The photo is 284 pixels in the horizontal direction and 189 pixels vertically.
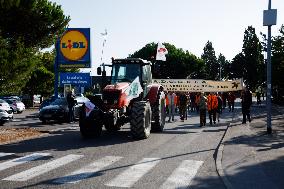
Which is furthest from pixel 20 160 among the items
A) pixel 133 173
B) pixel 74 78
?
pixel 74 78

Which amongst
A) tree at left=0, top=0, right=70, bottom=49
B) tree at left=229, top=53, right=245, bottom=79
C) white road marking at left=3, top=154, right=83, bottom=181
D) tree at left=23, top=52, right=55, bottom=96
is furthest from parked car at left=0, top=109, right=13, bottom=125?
tree at left=229, top=53, right=245, bottom=79

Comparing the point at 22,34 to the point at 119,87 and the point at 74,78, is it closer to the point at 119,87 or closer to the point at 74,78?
the point at 119,87

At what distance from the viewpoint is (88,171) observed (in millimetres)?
9375

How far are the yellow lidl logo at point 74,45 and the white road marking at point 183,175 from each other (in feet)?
75.0

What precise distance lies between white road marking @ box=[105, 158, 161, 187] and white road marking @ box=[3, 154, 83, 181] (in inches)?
68.8

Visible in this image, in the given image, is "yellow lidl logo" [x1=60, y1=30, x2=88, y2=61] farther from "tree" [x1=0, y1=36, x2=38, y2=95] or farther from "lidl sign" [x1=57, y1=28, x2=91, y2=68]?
"tree" [x1=0, y1=36, x2=38, y2=95]

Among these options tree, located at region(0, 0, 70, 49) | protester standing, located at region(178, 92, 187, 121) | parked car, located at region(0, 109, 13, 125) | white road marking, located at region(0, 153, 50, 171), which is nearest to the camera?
white road marking, located at region(0, 153, 50, 171)

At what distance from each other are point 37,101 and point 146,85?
57994 mm

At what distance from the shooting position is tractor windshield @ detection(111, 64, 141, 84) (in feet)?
54.7

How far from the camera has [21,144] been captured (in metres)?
14.0

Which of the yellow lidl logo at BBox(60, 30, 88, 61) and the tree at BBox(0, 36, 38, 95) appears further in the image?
the yellow lidl logo at BBox(60, 30, 88, 61)

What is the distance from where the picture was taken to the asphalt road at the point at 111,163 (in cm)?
837

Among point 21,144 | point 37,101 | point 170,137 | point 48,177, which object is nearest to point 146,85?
point 170,137

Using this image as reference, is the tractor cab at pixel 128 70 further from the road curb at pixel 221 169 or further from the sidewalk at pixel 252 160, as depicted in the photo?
the road curb at pixel 221 169
